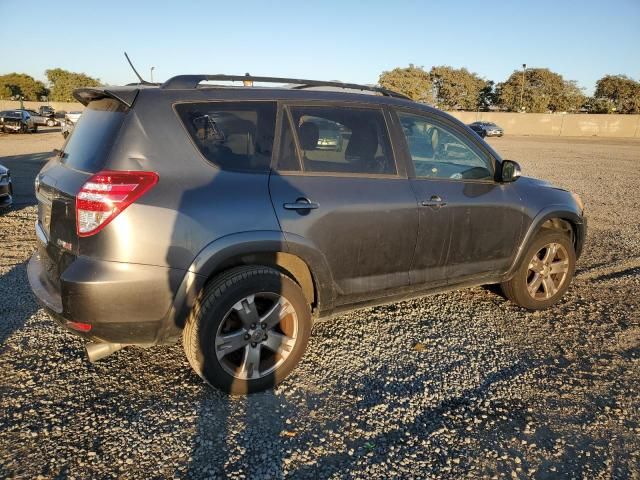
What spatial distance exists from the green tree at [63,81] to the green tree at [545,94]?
68764 millimetres

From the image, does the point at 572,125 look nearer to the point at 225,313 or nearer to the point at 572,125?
the point at 572,125

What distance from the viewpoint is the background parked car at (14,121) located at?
30.9 meters

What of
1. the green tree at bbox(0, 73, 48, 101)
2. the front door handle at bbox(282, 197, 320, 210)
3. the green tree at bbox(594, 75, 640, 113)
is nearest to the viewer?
the front door handle at bbox(282, 197, 320, 210)

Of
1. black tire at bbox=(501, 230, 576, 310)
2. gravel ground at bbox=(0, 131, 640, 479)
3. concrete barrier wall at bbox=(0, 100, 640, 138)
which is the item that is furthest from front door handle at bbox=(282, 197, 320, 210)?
concrete barrier wall at bbox=(0, 100, 640, 138)

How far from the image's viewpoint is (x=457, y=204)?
3746mm

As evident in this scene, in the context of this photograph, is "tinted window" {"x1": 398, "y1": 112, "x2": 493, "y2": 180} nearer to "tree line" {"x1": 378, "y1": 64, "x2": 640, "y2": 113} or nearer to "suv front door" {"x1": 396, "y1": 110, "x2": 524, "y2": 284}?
"suv front door" {"x1": 396, "y1": 110, "x2": 524, "y2": 284}

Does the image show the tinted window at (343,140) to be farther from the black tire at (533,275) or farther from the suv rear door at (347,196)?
the black tire at (533,275)

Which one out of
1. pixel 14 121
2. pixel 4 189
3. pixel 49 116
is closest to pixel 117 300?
pixel 4 189

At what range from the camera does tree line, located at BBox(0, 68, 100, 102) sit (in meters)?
80.9

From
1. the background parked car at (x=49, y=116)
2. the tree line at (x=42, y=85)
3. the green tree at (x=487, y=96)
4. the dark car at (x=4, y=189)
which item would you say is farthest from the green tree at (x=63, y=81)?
the dark car at (x=4, y=189)

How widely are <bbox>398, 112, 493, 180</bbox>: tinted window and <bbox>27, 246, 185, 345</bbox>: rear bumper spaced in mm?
2042

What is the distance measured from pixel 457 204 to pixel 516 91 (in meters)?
77.2

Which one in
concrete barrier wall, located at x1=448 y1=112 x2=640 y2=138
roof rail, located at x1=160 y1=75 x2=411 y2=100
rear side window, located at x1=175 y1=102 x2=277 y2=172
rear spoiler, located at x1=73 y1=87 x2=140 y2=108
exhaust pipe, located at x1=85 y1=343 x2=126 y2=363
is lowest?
exhaust pipe, located at x1=85 y1=343 x2=126 y2=363

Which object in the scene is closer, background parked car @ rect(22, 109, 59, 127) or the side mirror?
the side mirror
